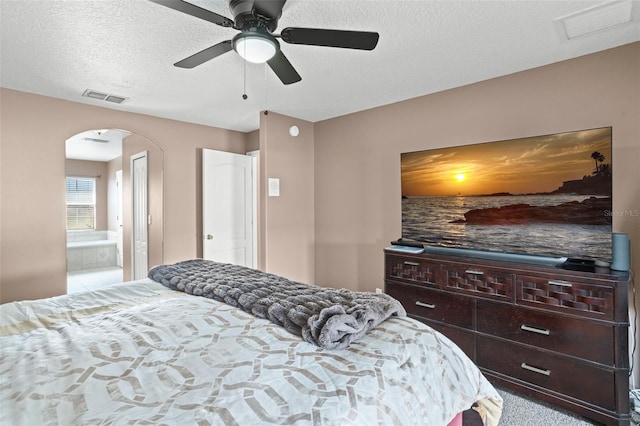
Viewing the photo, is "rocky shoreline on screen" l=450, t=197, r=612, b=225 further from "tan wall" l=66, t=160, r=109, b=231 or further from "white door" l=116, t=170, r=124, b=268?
"tan wall" l=66, t=160, r=109, b=231

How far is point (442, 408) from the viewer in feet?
3.91

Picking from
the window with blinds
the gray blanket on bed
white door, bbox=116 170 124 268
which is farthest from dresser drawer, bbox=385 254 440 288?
the window with blinds

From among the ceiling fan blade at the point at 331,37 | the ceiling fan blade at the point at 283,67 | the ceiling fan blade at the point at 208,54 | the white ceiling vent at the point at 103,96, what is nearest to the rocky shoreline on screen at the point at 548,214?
the ceiling fan blade at the point at 331,37

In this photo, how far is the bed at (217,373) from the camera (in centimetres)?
88

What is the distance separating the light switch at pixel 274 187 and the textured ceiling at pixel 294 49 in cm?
94

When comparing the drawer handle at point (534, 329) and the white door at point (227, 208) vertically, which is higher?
the white door at point (227, 208)

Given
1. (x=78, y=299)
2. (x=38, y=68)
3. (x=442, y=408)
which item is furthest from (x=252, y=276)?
(x=38, y=68)

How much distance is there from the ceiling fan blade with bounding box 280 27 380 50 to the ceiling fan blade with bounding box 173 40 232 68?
36 cm

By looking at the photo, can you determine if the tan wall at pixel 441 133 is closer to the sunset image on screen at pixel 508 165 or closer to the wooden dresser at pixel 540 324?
the sunset image on screen at pixel 508 165

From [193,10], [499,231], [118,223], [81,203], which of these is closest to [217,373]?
[193,10]

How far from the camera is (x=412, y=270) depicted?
2820 mm

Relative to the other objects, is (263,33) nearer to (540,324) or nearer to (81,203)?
(540,324)

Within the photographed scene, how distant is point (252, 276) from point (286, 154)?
2.36m

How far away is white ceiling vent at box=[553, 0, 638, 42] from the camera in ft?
5.97
